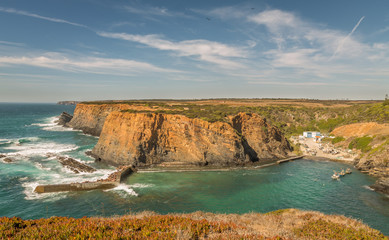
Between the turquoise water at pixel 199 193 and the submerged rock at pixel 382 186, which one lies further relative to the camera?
the submerged rock at pixel 382 186

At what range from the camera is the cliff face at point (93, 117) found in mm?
68938

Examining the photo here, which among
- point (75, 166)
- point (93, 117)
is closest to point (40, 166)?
point (75, 166)

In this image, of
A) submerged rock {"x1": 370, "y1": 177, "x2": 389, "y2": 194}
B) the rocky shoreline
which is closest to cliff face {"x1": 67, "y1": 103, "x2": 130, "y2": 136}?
the rocky shoreline

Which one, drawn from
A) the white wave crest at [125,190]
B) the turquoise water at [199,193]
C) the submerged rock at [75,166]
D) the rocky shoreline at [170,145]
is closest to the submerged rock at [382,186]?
the turquoise water at [199,193]

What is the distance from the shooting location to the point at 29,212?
822 inches

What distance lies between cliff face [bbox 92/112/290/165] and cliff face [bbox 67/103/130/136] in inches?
1014

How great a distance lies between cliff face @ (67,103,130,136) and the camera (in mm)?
68938

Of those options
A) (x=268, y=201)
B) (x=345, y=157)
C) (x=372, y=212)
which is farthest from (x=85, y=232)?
(x=345, y=157)

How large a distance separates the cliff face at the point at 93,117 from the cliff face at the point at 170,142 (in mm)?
25761

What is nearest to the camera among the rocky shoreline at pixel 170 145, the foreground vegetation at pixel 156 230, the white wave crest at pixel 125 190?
the foreground vegetation at pixel 156 230

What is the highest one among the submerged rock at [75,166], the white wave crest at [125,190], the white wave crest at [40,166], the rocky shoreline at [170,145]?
the rocky shoreline at [170,145]

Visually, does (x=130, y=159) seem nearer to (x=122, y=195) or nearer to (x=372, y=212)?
(x=122, y=195)

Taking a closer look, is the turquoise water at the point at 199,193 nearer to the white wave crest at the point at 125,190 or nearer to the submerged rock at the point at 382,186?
the white wave crest at the point at 125,190

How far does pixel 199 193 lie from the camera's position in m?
26.0
